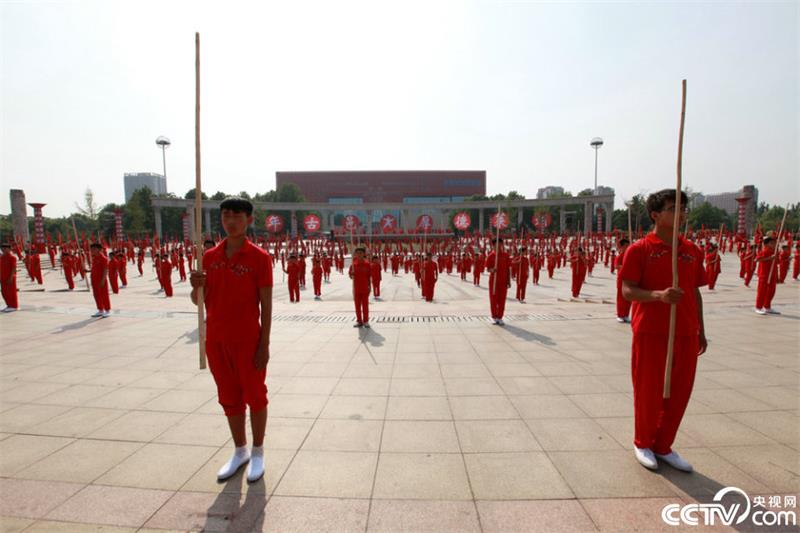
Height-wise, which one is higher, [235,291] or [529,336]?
[235,291]

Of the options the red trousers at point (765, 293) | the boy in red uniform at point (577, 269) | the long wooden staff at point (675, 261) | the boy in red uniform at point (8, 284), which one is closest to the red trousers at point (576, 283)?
the boy in red uniform at point (577, 269)

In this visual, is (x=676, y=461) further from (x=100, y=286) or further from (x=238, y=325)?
(x=100, y=286)

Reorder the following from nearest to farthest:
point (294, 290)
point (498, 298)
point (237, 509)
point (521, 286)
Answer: point (237, 509) < point (498, 298) < point (521, 286) < point (294, 290)

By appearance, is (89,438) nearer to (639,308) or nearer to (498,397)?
(498,397)

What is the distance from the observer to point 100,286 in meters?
8.48

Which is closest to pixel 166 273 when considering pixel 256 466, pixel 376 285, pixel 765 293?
pixel 376 285

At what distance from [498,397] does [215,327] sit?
9.39 ft

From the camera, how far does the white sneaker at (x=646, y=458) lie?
254 cm

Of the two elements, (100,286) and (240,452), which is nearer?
(240,452)

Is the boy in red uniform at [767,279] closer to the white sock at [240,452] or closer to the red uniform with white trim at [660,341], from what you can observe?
Result: the red uniform with white trim at [660,341]

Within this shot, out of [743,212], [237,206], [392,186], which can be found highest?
[392,186]

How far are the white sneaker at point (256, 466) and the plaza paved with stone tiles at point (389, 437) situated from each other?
0.05 meters

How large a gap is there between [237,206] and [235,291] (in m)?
0.63

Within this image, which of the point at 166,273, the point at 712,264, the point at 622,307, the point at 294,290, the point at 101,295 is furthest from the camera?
the point at 166,273
